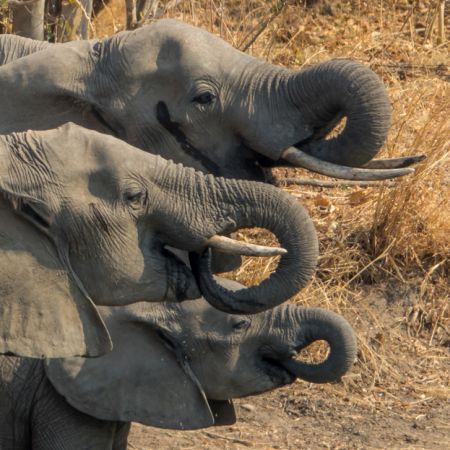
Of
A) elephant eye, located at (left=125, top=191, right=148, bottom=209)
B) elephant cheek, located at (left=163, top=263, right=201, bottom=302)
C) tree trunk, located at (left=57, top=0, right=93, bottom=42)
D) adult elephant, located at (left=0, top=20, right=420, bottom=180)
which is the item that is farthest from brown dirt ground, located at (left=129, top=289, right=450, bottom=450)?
elephant eye, located at (left=125, top=191, right=148, bottom=209)

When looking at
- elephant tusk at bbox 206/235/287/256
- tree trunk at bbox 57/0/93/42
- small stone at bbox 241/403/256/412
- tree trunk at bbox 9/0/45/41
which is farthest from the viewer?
tree trunk at bbox 57/0/93/42

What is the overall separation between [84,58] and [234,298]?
1.18m

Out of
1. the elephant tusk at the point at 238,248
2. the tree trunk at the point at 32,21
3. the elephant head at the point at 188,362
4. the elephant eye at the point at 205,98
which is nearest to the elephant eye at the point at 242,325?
the elephant head at the point at 188,362

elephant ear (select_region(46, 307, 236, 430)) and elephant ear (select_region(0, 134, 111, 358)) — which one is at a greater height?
elephant ear (select_region(0, 134, 111, 358))

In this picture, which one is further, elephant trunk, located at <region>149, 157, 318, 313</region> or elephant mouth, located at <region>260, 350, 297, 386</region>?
elephant mouth, located at <region>260, 350, 297, 386</region>

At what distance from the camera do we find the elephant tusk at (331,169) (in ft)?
16.2

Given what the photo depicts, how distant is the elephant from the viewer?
397 centimetres

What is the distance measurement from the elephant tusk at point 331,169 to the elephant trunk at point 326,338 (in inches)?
28.1

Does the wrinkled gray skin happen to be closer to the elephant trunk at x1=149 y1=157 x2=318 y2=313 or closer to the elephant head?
the elephant head

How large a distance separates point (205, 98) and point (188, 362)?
990 millimetres

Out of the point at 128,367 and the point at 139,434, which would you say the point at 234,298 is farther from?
the point at 139,434

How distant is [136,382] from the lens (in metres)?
5.44

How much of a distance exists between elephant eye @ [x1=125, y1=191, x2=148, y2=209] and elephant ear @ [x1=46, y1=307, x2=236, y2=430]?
1.42 metres

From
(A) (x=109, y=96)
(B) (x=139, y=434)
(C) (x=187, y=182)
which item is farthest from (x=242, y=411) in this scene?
(C) (x=187, y=182)
